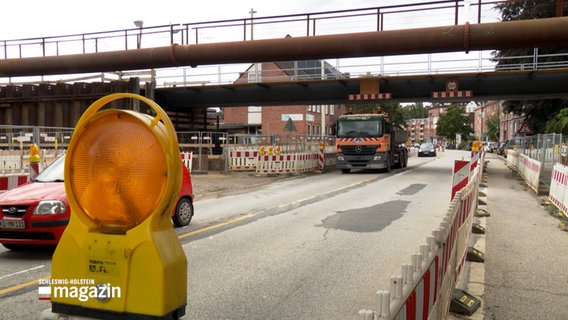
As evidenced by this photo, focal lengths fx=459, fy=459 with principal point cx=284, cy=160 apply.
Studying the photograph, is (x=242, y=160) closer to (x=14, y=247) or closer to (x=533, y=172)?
(x=533, y=172)

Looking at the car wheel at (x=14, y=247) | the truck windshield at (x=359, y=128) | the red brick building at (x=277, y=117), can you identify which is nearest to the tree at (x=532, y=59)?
the truck windshield at (x=359, y=128)

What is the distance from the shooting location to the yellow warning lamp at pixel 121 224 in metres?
2.01

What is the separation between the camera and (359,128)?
24.4m

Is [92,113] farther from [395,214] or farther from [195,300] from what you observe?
[395,214]

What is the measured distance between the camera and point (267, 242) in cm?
759

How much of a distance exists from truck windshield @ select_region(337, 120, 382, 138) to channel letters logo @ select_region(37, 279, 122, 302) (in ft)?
74.8

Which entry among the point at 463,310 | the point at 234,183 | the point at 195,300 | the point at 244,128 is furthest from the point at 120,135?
the point at 244,128

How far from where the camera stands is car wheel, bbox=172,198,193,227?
8758 mm

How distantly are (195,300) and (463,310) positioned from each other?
2725 mm

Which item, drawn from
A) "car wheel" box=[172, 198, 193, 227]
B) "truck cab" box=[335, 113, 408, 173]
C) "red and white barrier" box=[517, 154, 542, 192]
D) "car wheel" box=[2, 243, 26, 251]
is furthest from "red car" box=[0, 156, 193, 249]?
"truck cab" box=[335, 113, 408, 173]

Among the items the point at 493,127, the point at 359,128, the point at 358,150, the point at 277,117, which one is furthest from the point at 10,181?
the point at 493,127

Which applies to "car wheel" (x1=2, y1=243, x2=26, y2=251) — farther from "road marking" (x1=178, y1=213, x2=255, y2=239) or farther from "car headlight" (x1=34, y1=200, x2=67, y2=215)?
"road marking" (x1=178, y1=213, x2=255, y2=239)

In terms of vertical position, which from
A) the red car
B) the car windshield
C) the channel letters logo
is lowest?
the red car

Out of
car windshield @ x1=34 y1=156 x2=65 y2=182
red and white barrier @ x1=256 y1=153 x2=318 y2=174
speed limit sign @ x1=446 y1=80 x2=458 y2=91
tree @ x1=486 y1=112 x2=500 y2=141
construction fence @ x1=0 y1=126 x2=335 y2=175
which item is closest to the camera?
car windshield @ x1=34 y1=156 x2=65 y2=182
